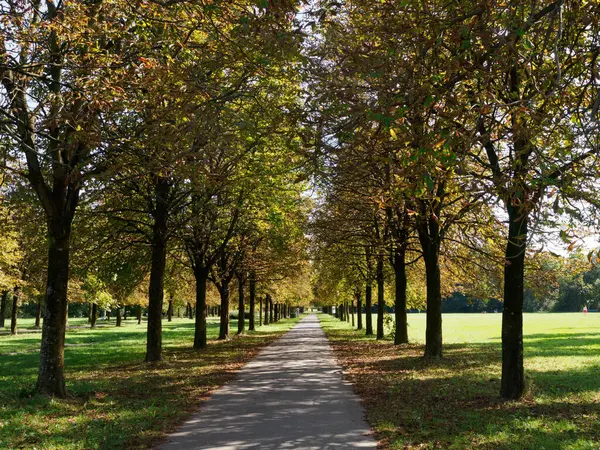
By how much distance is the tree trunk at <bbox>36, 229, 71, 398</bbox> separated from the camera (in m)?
9.68

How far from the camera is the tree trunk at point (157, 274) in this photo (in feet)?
49.7

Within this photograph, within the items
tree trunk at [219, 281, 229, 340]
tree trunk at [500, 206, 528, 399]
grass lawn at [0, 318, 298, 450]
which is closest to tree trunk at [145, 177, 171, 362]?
grass lawn at [0, 318, 298, 450]

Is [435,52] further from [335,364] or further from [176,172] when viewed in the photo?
[335,364]

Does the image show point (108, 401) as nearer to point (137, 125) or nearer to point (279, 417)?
point (279, 417)

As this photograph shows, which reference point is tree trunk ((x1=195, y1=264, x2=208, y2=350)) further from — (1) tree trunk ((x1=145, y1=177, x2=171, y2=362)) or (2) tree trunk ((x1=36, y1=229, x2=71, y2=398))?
(2) tree trunk ((x1=36, y1=229, x2=71, y2=398))

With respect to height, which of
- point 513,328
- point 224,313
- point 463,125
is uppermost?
point 463,125

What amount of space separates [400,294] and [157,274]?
32.1 feet

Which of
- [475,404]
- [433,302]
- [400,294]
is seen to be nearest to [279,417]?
[475,404]

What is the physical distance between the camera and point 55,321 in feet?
32.2

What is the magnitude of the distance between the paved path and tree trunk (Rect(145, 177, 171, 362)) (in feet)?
12.3

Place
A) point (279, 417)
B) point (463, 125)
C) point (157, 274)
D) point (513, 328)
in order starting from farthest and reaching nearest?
point (157, 274) < point (513, 328) < point (279, 417) < point (463, 125)

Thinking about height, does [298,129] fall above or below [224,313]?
above

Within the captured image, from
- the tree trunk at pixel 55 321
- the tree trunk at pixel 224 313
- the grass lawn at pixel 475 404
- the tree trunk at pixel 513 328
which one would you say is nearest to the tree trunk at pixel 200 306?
the tree trunk at pixel 224 313

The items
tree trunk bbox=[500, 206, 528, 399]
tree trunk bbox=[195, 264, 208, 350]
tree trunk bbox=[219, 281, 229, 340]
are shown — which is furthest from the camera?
tree trunk bbox=[219, 281, 229, 340]
